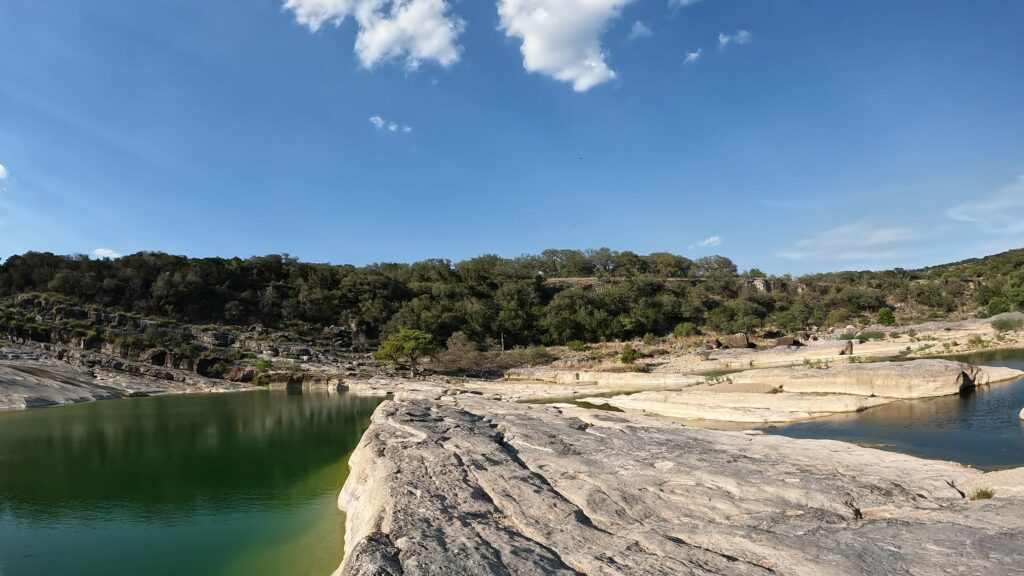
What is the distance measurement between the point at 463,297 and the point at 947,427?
270ft

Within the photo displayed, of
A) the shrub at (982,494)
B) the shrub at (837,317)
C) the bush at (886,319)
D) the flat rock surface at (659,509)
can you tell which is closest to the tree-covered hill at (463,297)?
the shrub at (837,317)

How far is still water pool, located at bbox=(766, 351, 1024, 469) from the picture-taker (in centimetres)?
1909

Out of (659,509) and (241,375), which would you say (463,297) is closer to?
(241,375)

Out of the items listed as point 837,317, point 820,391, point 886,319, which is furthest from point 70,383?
point 837,317

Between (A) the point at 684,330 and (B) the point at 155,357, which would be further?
(A) the point at 684,330

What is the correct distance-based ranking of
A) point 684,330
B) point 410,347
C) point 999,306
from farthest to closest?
point 684,330, point 999,306, point 410,347

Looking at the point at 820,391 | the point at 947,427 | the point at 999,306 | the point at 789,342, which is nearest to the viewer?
the point at 947,427

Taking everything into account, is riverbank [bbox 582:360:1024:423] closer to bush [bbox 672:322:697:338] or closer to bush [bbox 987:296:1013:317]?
bush [bbox 987:296:1013:317]

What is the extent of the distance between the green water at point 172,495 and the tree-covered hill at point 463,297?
47137 mm

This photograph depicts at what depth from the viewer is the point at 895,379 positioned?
29375 mm

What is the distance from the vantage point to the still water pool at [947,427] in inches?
752

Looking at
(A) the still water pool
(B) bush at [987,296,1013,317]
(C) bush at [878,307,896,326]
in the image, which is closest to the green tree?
(A) the still water pool

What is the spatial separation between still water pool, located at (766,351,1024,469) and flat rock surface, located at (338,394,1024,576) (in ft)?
15.0

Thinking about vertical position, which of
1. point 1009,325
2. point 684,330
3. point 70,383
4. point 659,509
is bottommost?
point 659,509
